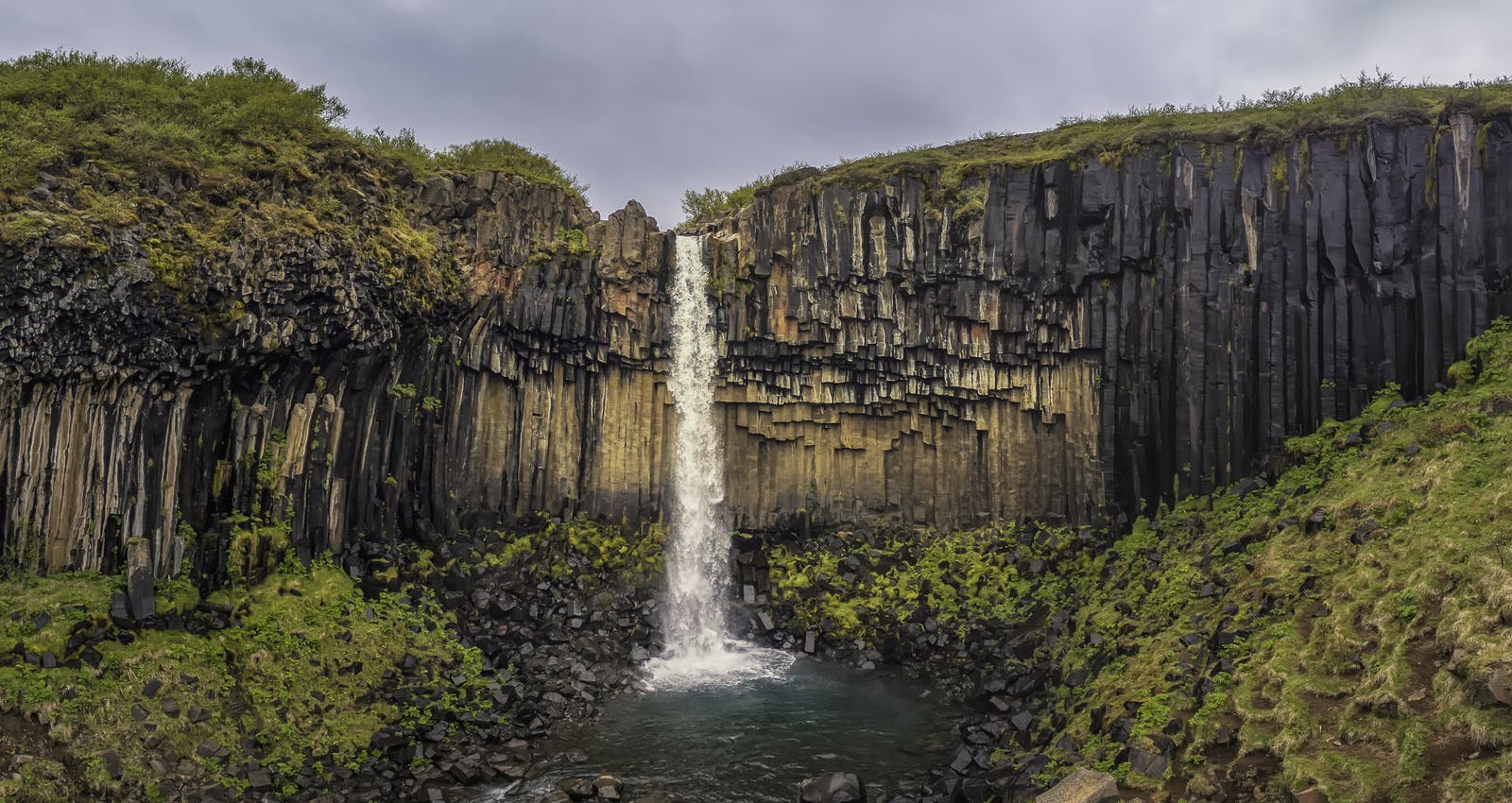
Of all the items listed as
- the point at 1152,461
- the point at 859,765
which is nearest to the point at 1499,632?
the point at 859,765

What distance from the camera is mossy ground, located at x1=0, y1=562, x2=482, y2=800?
14.2 meters

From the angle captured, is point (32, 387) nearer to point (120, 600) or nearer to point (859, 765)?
point (120, 600)

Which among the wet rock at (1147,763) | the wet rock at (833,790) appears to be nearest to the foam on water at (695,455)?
the wet rock at (833,790)

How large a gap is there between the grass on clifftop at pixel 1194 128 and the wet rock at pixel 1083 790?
57.3 feet

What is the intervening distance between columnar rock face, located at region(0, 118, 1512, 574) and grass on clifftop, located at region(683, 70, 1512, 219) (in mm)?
412

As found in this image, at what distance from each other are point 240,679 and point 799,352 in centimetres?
1697

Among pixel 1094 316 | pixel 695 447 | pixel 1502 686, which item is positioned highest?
pixel 1094 316

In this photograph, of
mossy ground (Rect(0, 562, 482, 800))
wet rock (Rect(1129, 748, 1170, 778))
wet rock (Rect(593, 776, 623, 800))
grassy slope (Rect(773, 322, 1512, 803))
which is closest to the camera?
grassy slope (Rect(773, 322, 1512, 803))

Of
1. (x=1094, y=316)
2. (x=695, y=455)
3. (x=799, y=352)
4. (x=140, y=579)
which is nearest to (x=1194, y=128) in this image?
(x=1094, y=316)

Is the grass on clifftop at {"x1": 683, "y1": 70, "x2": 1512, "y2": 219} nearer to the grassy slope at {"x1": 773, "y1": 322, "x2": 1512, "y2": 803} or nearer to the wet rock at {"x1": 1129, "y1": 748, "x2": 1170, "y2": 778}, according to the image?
the grassy slope at {"x1": 773, "y1": 322, "x2": 1512, "y2": 803}

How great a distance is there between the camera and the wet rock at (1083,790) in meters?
11.9

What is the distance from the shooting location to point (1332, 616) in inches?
532

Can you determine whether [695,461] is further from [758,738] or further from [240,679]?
[240,679]

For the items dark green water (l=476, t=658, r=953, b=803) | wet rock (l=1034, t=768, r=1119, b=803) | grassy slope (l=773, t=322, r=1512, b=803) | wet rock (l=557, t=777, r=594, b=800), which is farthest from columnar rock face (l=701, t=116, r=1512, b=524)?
wet rock (l=557, t=777, r=594, b=800)
